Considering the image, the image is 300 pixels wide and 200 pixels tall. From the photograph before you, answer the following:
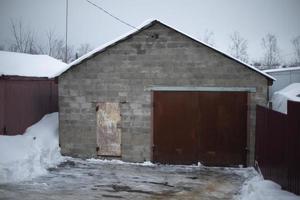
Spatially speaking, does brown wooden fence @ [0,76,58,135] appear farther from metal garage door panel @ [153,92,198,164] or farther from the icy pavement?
metal garage door panel @ [153,92,198,164]

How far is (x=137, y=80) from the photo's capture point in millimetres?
14070

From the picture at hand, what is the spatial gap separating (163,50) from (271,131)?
5.19m

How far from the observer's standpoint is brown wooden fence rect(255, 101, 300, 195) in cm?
812

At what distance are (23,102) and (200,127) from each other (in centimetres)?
698

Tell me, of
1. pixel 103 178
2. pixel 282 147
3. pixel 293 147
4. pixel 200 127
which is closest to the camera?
pixel 293 147

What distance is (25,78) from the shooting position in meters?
15.7

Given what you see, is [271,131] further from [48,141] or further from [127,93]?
[48,141]

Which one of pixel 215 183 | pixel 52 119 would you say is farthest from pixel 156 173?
pixel 52 119

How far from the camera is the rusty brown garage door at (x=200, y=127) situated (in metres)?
13.6

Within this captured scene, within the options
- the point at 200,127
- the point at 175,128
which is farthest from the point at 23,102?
the point at 200,127

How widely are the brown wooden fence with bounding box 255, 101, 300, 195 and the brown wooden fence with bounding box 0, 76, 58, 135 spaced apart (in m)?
7.91

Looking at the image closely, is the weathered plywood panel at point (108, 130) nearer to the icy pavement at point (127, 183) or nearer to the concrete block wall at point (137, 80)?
the concrete block wall at point (137, 80)

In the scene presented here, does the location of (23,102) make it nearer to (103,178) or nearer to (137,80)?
(137,80)

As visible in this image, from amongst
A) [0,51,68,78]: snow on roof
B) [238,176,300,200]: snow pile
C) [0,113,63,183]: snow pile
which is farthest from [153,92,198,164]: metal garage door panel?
[0,51,68,78]: snow on roof
